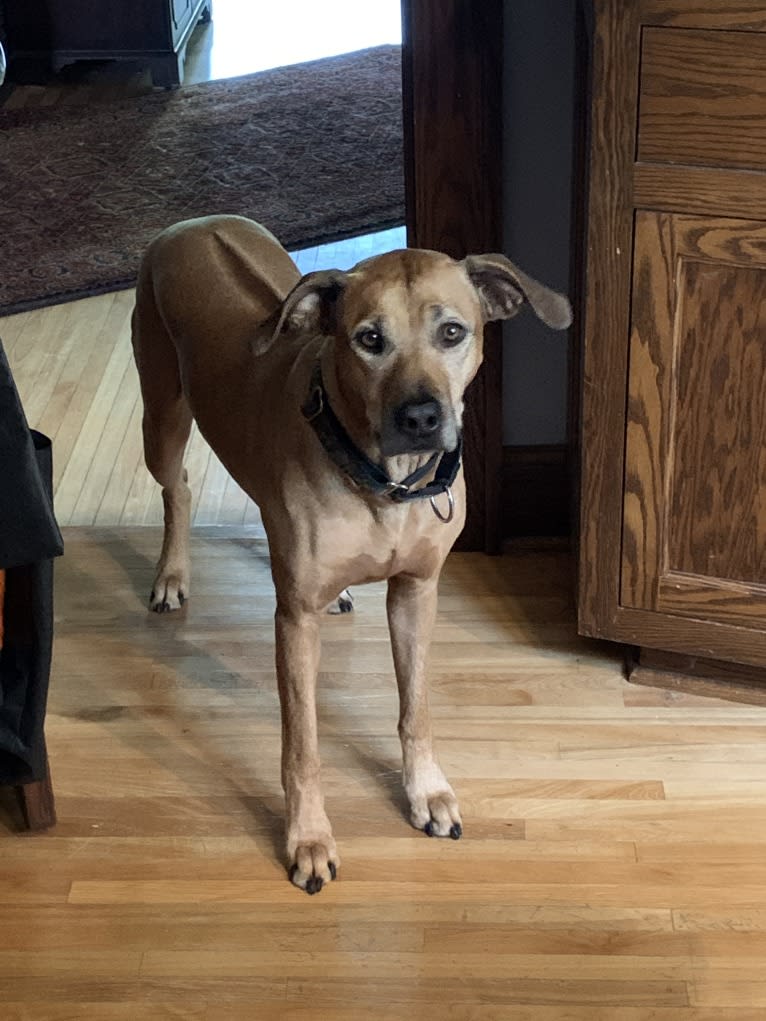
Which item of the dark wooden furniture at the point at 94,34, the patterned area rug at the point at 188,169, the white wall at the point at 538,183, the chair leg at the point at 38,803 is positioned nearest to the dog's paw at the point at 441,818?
the chair leg at the point at 38,803

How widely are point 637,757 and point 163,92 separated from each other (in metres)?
3.56

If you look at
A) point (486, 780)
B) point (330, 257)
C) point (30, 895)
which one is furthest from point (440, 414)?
point (330, 257)

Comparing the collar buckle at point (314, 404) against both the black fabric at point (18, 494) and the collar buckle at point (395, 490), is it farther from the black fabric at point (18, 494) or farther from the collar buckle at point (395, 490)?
the black fabric at point (18, 494)

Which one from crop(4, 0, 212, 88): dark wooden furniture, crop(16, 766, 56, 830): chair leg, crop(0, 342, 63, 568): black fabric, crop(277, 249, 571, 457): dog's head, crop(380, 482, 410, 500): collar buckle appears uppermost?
crop(277, 249, 571, 457): dog's head

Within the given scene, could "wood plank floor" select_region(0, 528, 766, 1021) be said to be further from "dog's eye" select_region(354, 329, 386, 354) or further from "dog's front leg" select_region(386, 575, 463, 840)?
"dog's eye" select_region(354, 329, 386, 354)

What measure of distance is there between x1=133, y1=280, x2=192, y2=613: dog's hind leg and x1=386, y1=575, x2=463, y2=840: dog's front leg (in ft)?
1.89

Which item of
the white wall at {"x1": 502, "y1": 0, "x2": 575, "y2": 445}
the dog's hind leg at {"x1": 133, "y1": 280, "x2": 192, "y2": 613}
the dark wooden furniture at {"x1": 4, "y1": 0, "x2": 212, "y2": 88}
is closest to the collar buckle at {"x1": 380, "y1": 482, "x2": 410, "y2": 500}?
the dog's hind leg at {"x1": 133, "y1": 280, "x2": 192, "y2": 613}

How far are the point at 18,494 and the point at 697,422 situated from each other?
3.13ft

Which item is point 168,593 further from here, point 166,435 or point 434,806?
point 434,806

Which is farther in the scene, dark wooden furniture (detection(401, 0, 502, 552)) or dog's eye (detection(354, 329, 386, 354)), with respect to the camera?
dark wooden furniture (detection(401, 0, 502, 552))

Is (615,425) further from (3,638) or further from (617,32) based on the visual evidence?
(3,638)

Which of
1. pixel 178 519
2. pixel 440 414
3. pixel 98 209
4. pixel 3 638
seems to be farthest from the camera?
pixel 98 209

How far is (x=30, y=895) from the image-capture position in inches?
73.2

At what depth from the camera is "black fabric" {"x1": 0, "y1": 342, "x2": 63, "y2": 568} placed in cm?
158
